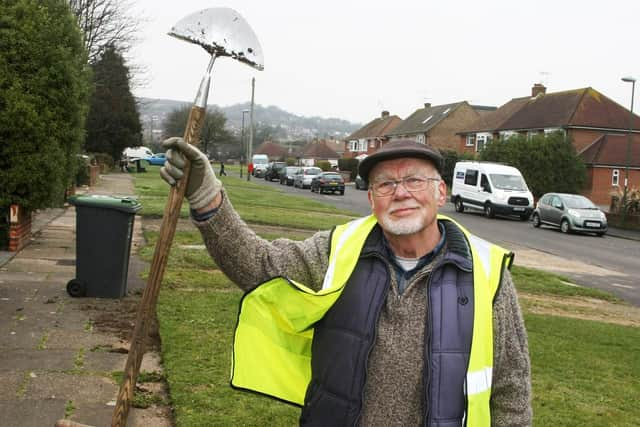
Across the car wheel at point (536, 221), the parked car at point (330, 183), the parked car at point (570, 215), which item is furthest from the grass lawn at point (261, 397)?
the parked car at point (330, 183)

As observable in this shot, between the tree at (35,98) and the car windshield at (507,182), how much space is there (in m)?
21.9

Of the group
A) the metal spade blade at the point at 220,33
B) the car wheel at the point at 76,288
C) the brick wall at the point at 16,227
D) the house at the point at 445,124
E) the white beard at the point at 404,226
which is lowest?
the car wheel at the point at 76,288

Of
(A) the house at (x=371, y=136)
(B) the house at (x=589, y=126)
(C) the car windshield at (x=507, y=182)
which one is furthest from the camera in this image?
(A) the house at (x=371, y=136)

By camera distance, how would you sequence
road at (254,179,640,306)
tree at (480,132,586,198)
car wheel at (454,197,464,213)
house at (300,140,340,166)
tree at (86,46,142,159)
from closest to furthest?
1. road at (254,179,640,306)
2. car wheel at (454,197,464,213)
3. tree at (480,132,586,198)
4. tree at (86,46,142,159)
5. house at (300,140,340,166)

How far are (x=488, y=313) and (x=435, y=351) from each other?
23 centimetres

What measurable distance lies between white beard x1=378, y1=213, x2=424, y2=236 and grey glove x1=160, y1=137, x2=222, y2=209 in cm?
66

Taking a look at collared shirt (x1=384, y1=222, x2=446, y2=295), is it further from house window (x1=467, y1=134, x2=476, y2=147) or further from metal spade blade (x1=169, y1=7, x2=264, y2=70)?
house window (x1=467, y1=134, x2=476, y2=147)

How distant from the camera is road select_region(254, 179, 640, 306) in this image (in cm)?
1402

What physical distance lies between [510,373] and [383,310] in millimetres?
534

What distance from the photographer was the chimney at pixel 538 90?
56.4 m

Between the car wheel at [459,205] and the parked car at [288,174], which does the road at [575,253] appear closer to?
the car wheel at [459,205]

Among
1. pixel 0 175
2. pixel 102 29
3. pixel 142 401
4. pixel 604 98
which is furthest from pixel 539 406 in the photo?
pixel 604 98

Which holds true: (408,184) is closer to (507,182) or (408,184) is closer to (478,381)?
(478,381)

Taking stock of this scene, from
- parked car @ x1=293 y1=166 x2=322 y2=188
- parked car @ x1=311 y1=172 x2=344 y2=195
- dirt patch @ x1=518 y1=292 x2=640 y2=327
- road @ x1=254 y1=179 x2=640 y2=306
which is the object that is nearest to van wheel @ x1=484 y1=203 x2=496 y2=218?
road @ x1=254 y1=179 x2=640 y2=306
